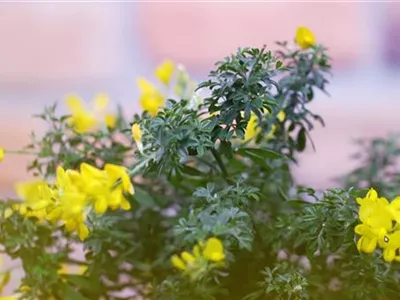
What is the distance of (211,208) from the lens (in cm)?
48

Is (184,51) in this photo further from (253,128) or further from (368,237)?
(368,237)

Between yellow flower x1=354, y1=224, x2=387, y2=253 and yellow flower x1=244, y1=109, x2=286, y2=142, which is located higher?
yellow flower x1=244, y1=109, x2=286, y2=142

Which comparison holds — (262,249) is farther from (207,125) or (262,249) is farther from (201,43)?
(201,43)

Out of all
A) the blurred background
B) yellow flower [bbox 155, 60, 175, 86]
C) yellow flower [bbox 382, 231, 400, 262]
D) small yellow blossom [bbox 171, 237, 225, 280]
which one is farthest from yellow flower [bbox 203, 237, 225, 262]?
the blurred background

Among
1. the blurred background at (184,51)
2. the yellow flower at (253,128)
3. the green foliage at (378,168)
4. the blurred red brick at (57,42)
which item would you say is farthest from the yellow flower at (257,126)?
the blurred red brick at (57,42)

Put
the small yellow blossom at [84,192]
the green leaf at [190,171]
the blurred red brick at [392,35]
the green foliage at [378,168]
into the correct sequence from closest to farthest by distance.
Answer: the small yellow blossom at [84,192] < the green leaf at [190,171] < the green foliage at [378,168] < the blurred red brick at [392,35]

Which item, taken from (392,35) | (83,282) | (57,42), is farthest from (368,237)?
(57,42)

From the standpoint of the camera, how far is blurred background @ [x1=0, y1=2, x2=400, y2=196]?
1.19 meters

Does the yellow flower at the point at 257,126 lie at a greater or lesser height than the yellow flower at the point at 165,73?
lesser

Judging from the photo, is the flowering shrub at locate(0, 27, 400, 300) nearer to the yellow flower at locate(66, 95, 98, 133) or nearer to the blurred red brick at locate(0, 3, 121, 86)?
the yellow flower at locate(66, 95, 98, 133)

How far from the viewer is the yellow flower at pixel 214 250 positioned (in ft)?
1.45

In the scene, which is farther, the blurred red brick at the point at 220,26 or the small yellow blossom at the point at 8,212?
the blurred red brick at the point at 220,26

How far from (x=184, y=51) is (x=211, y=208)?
0.75 m

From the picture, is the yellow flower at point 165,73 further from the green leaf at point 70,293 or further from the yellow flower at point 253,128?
the green leaf at point 70,293
